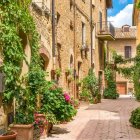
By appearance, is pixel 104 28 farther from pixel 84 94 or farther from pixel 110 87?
pixel 84 94

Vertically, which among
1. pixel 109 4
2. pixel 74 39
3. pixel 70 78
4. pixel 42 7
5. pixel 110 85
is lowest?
pixel 110 85

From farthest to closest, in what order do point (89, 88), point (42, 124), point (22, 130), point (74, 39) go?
point (89, 88), point (74, 39), point (42, 124), point (22, 130)

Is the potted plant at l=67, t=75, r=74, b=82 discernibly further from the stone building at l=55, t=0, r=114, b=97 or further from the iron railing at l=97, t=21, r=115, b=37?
the iron railing at l=97, t=21, r=115, b=37

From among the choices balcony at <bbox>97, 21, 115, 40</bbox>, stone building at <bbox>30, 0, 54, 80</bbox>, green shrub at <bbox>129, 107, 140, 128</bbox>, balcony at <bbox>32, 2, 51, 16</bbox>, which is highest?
balcony at <bbox>97, 21, 115, 40</bbox>

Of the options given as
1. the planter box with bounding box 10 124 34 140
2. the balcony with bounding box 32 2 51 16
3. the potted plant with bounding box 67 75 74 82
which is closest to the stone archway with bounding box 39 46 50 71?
the balcony with bounding box 32 2 51 16

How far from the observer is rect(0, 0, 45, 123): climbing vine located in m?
8.68

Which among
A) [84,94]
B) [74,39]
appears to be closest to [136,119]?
[74,39]

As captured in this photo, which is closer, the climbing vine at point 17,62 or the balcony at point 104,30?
the climbing vine at point 17,62

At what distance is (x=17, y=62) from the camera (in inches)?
364

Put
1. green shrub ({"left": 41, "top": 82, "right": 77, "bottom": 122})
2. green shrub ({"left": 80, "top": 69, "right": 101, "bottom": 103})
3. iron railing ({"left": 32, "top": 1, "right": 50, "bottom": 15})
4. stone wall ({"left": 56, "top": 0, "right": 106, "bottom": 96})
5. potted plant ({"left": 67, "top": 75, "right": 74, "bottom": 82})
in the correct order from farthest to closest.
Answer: green shrub ({"left": 80, "top": 69, "right": 101, "bottom": 103}) → potted plant ({"left": 67, "top": 75, "right": 74, "bottom": 82}) → stone wall ({"left": 56, "top": 0, "right": 106, "bottom": 96}) → iron railing ({"left": 32, "top": 1, "right": 50, "bottom": 15}) → green shrub ({"left": 41, "top": 82, "right": 77, "bottom": 122})

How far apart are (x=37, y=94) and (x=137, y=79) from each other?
543 cm

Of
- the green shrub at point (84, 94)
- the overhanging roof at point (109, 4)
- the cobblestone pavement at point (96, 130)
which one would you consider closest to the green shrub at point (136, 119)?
the cobblestone pavement at point (96, 130)

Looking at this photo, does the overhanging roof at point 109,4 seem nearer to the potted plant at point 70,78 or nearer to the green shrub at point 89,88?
the green shrub at point 89,88

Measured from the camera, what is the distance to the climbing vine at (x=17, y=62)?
868 cm
